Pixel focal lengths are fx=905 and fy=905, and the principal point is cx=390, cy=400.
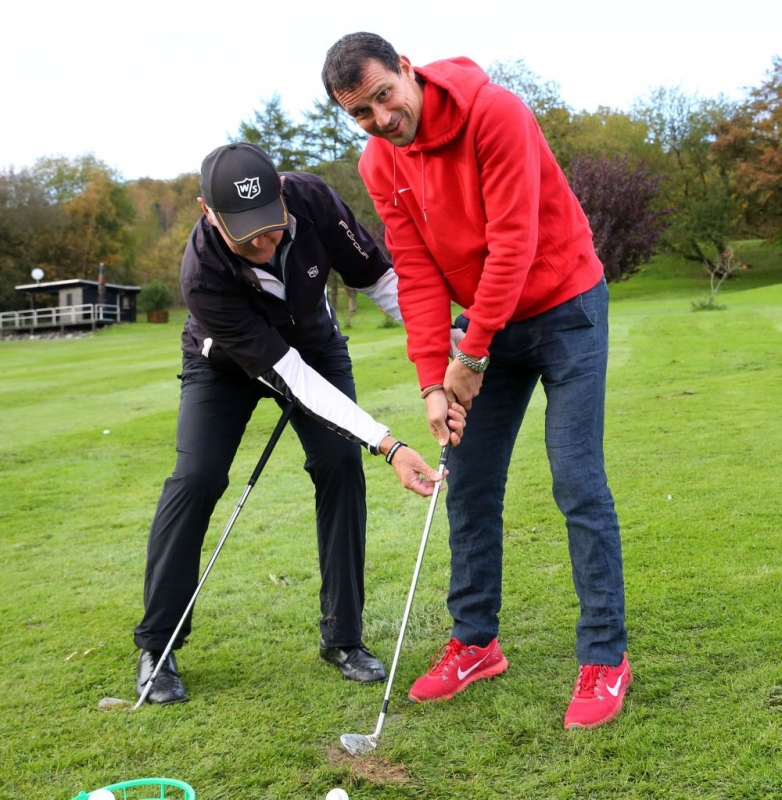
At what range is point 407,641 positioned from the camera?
3.94 metres

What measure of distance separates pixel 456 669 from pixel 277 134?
Answer: 5379 cm

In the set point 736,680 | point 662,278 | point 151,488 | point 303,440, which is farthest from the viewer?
point 662,278

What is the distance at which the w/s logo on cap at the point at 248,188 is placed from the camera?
3168 millimetres

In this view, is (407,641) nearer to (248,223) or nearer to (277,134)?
(248,223)

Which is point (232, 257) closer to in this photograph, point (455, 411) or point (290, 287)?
point (290, 287)

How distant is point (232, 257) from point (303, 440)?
2.70ft

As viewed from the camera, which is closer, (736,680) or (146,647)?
(736,680)

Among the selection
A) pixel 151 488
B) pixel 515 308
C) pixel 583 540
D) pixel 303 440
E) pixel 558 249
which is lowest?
pixel 151 488

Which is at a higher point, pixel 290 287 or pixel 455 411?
pixel 290 287

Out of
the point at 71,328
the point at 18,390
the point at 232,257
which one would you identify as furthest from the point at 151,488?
the point at 71,328

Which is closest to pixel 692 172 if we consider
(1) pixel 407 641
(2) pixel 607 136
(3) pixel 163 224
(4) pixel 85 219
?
(2) pixel 607 136

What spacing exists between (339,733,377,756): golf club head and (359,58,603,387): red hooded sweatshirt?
126 cm

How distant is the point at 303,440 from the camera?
3.80 metres

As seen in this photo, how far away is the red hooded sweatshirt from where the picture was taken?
294 centimetres
